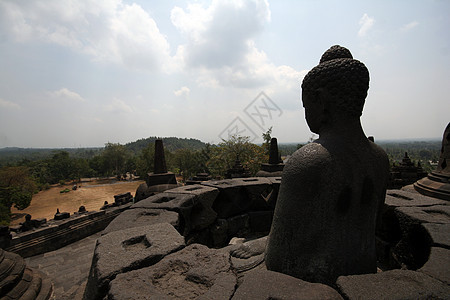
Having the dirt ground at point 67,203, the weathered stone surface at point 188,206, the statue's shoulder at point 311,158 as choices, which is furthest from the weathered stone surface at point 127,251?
the dirt ground at point 67,203

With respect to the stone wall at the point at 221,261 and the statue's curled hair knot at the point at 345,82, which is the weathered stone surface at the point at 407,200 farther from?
the statue's curled hair knot at the point at 345,82

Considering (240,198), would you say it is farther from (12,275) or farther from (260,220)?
(12,275)

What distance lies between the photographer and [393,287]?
1.12 meters

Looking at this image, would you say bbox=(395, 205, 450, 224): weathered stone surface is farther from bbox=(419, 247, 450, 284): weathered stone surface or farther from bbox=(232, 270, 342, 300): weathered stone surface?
bbox=(232, 270, 342, 300): weathered stone surface

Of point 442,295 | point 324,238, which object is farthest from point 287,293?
point 442,295

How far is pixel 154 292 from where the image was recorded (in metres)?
1.30

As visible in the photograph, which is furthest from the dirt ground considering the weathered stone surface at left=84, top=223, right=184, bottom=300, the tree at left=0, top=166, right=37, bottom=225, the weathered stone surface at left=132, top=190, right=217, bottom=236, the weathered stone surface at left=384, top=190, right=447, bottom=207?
the weathered stone surface at left=384, top=190, right=447, bottom=207

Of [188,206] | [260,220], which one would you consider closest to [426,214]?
[260,220]

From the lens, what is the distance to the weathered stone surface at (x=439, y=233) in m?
1.70

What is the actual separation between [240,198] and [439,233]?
286 cm

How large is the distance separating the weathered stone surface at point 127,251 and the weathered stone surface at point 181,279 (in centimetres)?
10

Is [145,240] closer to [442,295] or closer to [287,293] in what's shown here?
[287,293]

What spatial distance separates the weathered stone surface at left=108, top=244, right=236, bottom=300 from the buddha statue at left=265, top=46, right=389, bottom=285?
0.36 meters

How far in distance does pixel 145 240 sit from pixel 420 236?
9.34 ft
